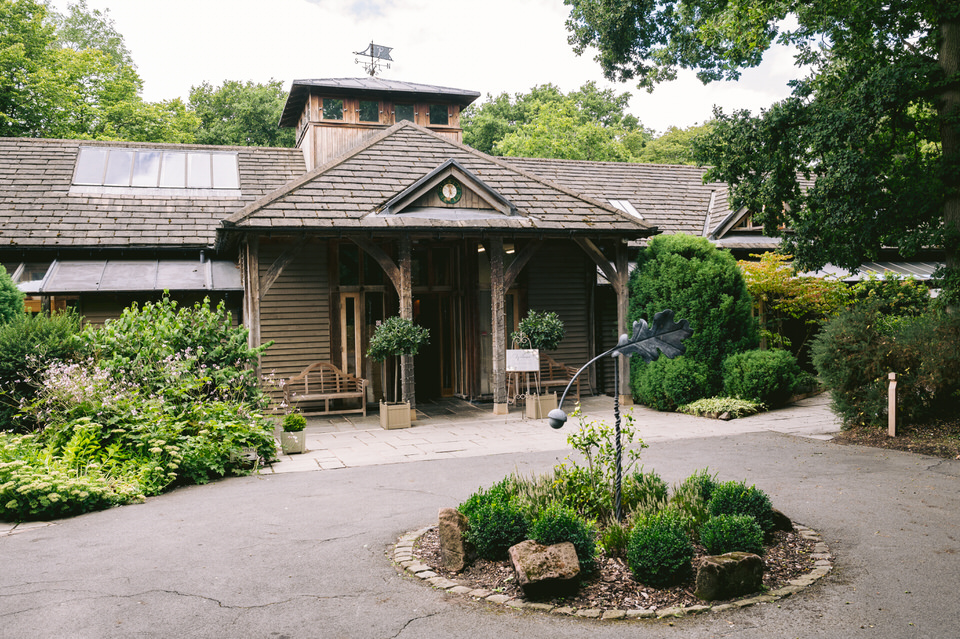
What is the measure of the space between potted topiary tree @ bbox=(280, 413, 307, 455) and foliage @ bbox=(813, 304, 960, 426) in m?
7.86

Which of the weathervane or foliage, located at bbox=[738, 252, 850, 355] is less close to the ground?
the weathervane

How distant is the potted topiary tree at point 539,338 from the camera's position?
1266 centimetres

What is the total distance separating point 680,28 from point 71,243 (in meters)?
12.5

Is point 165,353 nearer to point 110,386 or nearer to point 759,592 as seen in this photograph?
point 110,386

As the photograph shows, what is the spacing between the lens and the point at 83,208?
1531 centimetres

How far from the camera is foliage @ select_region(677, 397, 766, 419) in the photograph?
40.8 feet

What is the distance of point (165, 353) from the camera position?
9609 millimetres

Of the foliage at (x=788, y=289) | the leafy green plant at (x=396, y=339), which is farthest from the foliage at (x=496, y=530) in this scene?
the foliage at (x=788, y=289)

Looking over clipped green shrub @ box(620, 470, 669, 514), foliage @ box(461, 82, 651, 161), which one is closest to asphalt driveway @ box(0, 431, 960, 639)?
clipped green shrub @ box(620, 470, 669, 514)

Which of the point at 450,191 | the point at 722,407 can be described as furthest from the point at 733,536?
the point at 450,191

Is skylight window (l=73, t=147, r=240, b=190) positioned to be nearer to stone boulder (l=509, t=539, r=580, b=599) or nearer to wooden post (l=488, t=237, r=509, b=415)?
wooden post (l=488, t=237, r=509, b=415)

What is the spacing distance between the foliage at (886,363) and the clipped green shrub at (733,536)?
648 cm

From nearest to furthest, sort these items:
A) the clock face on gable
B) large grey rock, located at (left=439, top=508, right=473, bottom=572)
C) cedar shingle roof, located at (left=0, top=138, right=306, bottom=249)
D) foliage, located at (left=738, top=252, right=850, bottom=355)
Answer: large grey rock, located at (left=439, top=508, right=473, bottom=572), the clock face on gable, cedar shingle roof, located at (left=0, top=138, right=306, bottom=249), foliage, located at (left=738, top=252, right=850, bottom=355)

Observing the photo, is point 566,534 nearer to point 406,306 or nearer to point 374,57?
point 406,306
